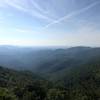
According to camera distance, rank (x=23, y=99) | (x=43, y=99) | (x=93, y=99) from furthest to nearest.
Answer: (x=93, y=99) < (x=43, y=99) < (x=23, y=99)

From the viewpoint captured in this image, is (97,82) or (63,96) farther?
(97,82)

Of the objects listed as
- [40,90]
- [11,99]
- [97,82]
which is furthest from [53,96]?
[97,82]

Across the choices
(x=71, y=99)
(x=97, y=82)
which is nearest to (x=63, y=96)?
(x=71, y=99)

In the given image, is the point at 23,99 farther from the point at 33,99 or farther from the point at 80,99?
the point at 80,99

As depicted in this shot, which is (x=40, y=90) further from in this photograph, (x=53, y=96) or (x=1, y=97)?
(x=1, y=97)

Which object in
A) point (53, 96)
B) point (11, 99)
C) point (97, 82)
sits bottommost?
point (97, 82)

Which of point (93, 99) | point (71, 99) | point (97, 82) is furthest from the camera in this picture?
point (97, 82)

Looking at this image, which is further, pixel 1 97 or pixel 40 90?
pixel 40 90

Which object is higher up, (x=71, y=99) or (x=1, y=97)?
(x=1, y=97)

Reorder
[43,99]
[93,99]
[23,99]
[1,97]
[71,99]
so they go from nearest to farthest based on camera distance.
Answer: [1,97] < [23,99] < [43,99] < [71,99] < [93,99]
